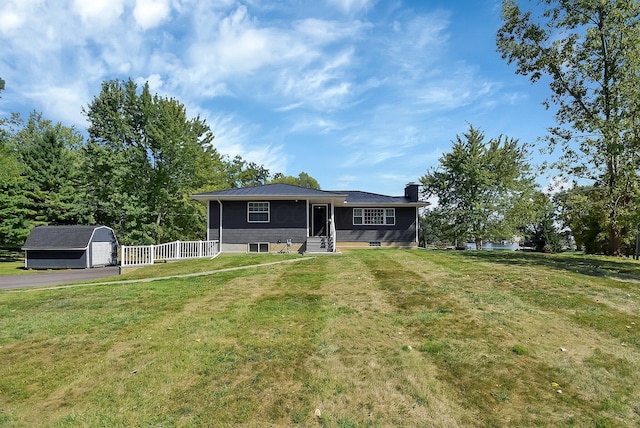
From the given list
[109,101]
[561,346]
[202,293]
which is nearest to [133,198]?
[109,101]

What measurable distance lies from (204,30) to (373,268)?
970 cm

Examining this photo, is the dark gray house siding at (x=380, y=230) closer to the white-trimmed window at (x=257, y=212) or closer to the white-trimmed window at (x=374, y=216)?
the white-trimmed window at (x=374, y=216)

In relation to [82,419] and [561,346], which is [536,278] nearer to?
[561,346]

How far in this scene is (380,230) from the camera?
23594 millimetres

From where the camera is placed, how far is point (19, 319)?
6.62 metres

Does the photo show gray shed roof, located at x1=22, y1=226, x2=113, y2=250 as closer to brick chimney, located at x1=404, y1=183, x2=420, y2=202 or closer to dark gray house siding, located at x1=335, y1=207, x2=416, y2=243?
dark gray house siding, located at x1=335, y1=207, x2=416, y2=243

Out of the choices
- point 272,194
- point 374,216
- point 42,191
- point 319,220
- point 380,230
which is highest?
point 42,191

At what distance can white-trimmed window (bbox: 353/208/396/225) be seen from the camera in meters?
23.6

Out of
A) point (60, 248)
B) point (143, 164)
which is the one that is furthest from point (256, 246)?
point (143, 164)

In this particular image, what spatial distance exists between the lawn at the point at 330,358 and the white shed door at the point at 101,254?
14.5 metres

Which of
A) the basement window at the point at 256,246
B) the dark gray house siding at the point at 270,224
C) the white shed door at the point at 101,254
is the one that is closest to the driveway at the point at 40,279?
the white shed door at the point at 101,254

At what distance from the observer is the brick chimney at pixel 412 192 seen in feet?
77.9

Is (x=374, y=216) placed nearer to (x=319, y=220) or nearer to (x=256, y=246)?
(x=319, y=220)

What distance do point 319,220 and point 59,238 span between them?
15407mm
